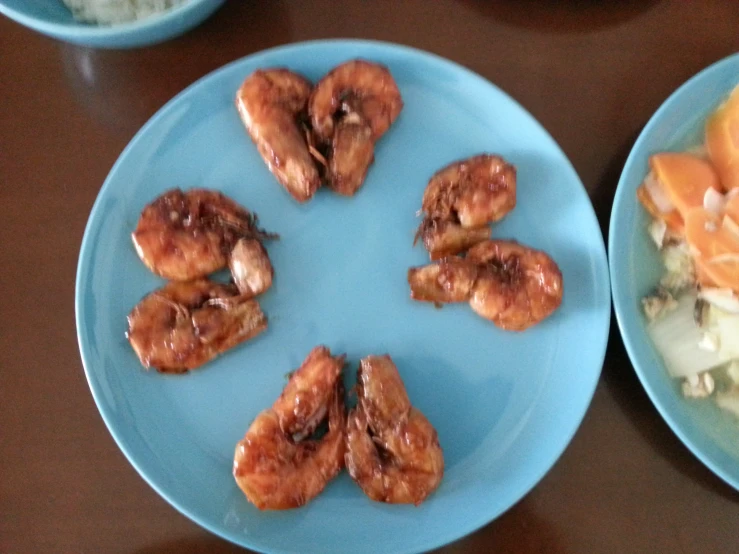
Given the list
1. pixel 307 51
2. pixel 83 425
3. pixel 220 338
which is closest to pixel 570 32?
pixel 307 51

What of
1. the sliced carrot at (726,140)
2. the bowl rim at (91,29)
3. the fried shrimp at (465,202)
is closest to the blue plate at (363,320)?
the fried shrimp at (465,202)

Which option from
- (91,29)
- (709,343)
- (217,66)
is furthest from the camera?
(217,66)

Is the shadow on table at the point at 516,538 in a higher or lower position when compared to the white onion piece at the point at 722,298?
lower

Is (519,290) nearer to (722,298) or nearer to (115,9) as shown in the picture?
(722,298)

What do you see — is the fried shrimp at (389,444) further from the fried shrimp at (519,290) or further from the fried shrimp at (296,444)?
the fried shrimp at (519,290)

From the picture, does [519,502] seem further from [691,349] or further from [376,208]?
[376,208]

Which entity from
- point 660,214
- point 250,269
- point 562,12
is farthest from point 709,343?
point 250,269

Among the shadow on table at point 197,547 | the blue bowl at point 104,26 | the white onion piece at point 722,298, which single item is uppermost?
the blue bowl at point 104,26
